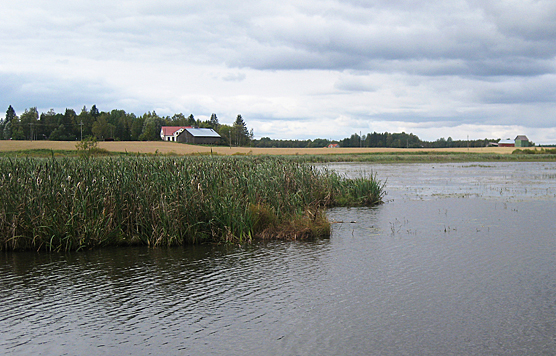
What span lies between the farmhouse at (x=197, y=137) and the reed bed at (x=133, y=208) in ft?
449

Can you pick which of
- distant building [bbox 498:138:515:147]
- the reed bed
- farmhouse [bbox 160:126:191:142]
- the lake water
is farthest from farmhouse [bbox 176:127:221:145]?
the lake water

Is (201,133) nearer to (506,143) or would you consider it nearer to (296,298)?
(506,143)

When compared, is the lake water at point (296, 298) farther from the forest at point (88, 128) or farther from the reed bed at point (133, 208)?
the forest at point (88, 128)

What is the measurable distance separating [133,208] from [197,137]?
140m

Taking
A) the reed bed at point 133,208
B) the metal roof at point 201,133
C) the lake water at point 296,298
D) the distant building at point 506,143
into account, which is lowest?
the lake water at point 296,298

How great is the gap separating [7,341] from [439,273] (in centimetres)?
832

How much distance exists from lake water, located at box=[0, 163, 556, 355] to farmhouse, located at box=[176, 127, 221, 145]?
139 metres

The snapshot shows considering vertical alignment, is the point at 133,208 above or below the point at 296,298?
above

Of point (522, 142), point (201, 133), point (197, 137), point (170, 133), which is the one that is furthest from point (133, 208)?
point (522, 142)

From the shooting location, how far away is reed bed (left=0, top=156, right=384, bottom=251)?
43.3ft

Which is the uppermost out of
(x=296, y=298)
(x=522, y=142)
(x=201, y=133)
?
(x=201, y=133)

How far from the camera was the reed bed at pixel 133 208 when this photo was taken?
13203 millimetres

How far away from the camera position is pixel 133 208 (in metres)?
13.9

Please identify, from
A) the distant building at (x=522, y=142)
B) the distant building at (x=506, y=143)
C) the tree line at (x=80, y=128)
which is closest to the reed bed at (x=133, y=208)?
the tree line at (x=80, y=128)
